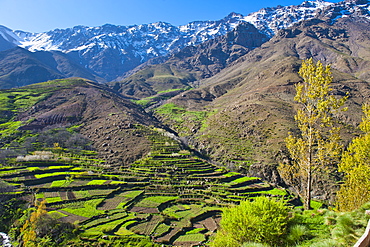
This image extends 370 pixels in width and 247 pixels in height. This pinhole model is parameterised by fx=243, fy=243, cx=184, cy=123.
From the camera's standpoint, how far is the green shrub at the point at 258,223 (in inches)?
568

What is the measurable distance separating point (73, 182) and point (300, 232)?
2586 inches

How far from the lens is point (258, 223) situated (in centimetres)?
1484

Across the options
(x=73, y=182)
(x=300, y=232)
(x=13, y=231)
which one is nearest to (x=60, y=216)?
(x=13, y=231)

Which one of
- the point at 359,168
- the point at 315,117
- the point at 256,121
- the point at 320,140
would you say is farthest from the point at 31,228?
the point at 256,121

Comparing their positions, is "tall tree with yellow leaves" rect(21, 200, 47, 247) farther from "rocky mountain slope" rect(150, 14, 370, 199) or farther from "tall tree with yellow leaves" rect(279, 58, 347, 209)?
"rocky mountain slope" rect(150, 14, 370, 199)

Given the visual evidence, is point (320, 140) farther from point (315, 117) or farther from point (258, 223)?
point (258, 223)

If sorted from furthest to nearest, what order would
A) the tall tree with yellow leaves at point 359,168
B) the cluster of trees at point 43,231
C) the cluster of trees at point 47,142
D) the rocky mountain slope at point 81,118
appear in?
the rocky mountain slope at point 81,118
the cluster of trees at point 47,142
the cluster of trees at point 43,231
the tall tree with yellow leaves at point 359,168

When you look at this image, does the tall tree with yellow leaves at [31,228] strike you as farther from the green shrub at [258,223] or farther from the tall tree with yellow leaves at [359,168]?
the tall tree with yellow leaves at [359,168]

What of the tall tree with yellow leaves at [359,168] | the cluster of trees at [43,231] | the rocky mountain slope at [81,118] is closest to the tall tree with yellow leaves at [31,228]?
the cluster of trees at [43,231]

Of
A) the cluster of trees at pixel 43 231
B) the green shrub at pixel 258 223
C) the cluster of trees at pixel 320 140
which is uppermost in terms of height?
the cluster of trees at pixel 320 140

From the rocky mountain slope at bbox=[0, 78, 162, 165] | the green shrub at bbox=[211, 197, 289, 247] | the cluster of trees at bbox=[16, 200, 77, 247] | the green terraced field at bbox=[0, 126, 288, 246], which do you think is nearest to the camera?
the green shrub at bbox=[211, 197, 289, 247]

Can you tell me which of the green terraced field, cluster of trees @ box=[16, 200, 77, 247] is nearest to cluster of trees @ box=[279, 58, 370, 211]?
the green terraced field

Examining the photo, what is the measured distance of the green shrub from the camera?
14438mm

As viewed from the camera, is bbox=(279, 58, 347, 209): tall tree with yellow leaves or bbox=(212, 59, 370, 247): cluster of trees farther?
bbox=(279, 58, 347, 209): tall tree with yellow leaves
